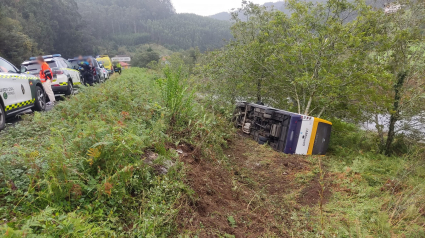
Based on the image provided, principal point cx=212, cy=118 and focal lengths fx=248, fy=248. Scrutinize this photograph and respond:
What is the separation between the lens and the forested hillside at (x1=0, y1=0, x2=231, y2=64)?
2587 cm

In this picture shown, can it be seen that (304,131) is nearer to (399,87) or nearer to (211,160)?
(211,160)

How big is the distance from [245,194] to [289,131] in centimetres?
368

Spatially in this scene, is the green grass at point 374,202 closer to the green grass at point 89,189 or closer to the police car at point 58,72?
the green grass at point 89,189

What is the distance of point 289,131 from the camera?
25.3 feet

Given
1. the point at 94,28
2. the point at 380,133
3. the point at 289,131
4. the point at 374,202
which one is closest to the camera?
the point at 374,202

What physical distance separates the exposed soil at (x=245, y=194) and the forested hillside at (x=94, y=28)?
822 inches

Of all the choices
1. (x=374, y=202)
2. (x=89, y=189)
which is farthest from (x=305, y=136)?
(x=89, y=189)

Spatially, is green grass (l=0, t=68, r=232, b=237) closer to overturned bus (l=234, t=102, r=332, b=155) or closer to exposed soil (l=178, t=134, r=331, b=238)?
exposed soil (l=178, t=134, r=331, b=238)

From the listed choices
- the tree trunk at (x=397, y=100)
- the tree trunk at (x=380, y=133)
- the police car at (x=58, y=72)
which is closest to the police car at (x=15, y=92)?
the police car at (x=58, y=72)

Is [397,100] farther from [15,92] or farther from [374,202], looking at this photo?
[15,92]

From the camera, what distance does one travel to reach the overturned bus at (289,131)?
769 cm

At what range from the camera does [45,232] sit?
205cm

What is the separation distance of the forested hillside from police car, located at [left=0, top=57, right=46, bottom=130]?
2112 centimetres

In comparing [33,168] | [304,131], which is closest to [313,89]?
[304,131]
